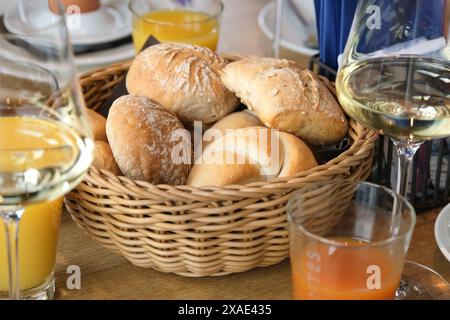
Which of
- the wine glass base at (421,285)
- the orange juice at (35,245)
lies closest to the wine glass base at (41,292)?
the orange juice at (35,245)

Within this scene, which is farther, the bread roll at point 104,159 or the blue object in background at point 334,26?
the blue object in background at point 334,26

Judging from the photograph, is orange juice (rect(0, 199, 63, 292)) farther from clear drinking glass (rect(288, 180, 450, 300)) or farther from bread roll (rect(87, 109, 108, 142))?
clear drinking glass (rect(288, 180, 450, 300))

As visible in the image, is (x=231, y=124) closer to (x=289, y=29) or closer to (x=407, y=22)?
(x=407, y=22)

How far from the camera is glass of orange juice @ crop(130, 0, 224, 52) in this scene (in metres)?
1.39

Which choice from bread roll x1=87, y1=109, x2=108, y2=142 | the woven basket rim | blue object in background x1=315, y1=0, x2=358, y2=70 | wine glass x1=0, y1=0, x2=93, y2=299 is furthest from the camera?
blue object in background x1=315, y1=0, x2=358, y2=70

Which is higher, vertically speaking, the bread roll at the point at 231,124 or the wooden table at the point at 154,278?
the bread roll at the point at 231,124

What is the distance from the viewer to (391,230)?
2.71 feet

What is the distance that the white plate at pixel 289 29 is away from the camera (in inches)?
59.6

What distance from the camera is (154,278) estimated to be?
0.95m

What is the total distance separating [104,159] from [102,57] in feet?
1.89

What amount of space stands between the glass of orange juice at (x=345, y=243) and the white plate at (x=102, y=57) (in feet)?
2.42

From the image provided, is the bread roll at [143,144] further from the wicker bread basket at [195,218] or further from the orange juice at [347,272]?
the orange juice at [347,272]

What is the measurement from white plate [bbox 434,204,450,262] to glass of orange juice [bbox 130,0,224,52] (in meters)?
0.57

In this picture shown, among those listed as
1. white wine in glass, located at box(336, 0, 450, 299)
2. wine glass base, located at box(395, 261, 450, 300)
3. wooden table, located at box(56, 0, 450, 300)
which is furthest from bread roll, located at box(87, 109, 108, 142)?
wine glass base, located at box(395, 261, 450, 300)
